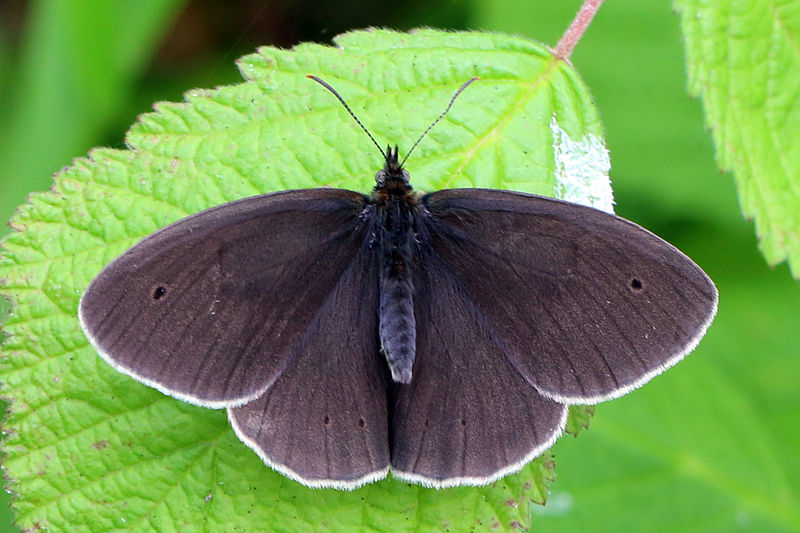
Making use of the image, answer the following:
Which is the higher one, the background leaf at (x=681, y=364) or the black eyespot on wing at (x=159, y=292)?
the black eyespot on wing at (x=159, y=292)

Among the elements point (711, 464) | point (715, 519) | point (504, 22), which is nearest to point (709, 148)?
point (504, 22)

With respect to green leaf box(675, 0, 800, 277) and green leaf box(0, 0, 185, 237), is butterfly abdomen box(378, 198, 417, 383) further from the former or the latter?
green leaf box(0, 0, 185, 237)

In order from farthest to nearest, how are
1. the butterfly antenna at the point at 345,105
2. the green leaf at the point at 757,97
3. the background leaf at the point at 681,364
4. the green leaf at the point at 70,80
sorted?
the green leaf at the point at 70,80
the background leaf at the point at 681,364
the green leaf at the point at 757,97
the butterfly antenna at the point at 345,105

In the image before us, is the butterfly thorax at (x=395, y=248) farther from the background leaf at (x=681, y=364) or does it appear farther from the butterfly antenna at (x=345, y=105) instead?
the background leaf at (x=681, y=364)

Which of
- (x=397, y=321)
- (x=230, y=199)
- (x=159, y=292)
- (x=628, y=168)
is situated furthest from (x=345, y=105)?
(x=628, y=168)

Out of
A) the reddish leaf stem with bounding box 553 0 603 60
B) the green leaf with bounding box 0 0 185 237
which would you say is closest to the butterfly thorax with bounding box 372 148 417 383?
the reddish leaf stem with bounding box 553 0 603 60

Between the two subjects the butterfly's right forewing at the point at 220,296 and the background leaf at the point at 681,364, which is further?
the background leaf at the point at 681,364

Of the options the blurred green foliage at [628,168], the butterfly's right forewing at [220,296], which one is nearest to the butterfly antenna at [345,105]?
the butterfly's right forewing at [220,296]
